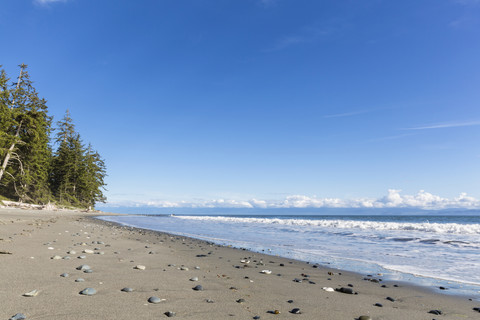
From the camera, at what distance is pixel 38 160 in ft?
144

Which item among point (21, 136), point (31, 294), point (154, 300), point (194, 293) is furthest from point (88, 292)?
point (21, 136)

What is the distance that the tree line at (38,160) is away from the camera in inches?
1341

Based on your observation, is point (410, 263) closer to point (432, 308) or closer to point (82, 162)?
point (432, 308)

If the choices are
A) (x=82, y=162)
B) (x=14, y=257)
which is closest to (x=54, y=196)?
(x=82, y=162)

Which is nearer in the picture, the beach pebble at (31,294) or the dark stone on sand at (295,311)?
the beach pebble at (31,294)

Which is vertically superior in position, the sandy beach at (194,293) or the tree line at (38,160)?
the tree line at (38,160)

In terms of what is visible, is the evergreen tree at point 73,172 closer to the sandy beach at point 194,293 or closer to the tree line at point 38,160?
the tree line at point 38,160

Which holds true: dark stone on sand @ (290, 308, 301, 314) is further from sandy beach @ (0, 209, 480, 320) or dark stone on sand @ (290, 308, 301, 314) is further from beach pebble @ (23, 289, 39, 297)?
beach pebble @ (23, 289, 39, 297)

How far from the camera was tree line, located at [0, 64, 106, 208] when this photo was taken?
34.1 metres

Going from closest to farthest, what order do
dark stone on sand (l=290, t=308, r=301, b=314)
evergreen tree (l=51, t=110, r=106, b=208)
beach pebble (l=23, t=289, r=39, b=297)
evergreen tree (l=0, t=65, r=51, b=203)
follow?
1. beach pebble (l=23, t=289, r=39, b=297)
2. dark stone on sand (l=290, t=308, r=301, b=314)
3. evergreen tree (l=0, t=65, r=51, b=203)
4. evergreen tree (l=51, t=110, r=106, b=208)

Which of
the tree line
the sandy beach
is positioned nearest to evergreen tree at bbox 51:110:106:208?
the tree line

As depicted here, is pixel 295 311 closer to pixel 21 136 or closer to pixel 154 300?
pixel 154 300

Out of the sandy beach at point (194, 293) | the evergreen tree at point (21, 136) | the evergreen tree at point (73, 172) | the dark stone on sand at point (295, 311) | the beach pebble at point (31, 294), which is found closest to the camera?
the sandy beach at point (194, 293)

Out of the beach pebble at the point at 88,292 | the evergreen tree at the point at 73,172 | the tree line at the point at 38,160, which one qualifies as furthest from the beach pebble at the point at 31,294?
the evergreen tree at the point at 73,172
